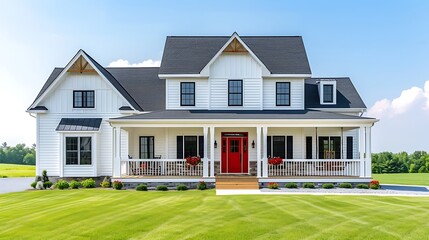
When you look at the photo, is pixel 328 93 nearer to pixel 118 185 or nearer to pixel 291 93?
pixel 291 93

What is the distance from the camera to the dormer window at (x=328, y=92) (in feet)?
91.7

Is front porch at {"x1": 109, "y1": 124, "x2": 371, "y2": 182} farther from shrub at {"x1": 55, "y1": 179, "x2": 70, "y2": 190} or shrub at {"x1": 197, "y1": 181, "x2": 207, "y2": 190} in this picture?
shrub at {"x1": 55, "y1": 179, "x2": 70, "y2": 190}

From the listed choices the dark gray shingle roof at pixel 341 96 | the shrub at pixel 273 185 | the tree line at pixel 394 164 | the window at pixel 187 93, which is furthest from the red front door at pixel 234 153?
the tree line at pixel 394 164

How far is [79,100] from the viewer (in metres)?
26.0

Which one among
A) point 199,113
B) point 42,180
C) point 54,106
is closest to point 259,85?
point 199,113

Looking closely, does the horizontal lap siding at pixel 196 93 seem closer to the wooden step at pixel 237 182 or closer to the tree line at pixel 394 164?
the wooden step at pixel 237 182

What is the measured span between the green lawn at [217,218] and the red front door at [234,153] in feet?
25.6

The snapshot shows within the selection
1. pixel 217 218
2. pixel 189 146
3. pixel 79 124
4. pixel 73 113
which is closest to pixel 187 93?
pixel 189 146

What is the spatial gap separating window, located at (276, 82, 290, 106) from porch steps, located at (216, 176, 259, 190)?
5972 mm

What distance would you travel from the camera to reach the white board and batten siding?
84.6 ft

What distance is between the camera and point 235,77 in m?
25.9

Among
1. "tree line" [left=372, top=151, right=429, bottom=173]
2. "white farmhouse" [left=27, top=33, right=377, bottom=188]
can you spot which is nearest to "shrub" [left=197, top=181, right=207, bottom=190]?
"white farmhouse" [left=27, top=33, right=377, bottom=188]

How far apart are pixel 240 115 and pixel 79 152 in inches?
411

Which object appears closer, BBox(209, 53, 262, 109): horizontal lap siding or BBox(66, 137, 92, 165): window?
BBox(66, 137, 92, 165): window
